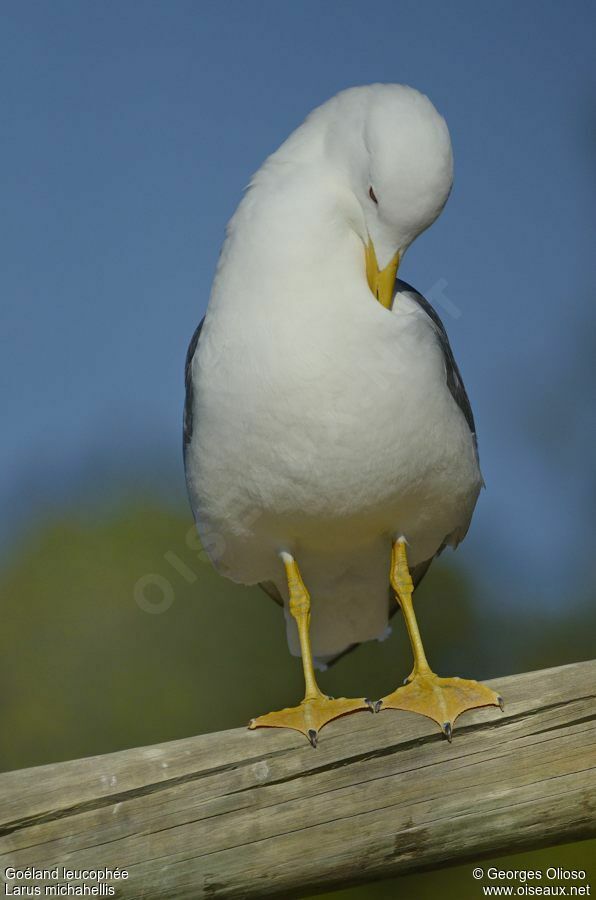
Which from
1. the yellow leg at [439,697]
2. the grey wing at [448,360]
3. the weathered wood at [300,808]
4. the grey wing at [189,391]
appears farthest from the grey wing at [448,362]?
the weathered wood at [300,808]

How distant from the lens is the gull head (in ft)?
15.4

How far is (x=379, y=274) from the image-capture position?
4.86 meters

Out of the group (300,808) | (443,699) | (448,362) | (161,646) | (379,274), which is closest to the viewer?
(300,808)

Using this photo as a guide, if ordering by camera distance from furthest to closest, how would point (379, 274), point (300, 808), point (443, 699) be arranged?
point (379, 274) < point (443, 699) < point (300, 808)

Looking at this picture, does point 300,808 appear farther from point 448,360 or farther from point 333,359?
point 448,360

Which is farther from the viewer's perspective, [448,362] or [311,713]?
[448,362]

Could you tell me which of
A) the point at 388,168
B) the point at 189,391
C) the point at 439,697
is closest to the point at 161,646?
the point at 189,391

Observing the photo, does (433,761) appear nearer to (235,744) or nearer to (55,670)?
(235,744)

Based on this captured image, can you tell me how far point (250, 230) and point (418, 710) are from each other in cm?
199

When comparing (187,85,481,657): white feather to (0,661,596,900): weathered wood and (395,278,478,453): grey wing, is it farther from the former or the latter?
(0,661,596,900): weathered wood

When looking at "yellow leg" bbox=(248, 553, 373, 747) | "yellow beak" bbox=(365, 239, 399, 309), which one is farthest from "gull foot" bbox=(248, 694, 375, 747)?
"yellow beak" bbox=(365, 239, 399, 309)

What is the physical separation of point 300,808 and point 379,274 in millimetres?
2058

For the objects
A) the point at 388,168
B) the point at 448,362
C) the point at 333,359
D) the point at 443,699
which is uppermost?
the point at 388,168

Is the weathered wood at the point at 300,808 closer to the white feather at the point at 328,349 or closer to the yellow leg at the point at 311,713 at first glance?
the yellow leg at the point at 311,713
